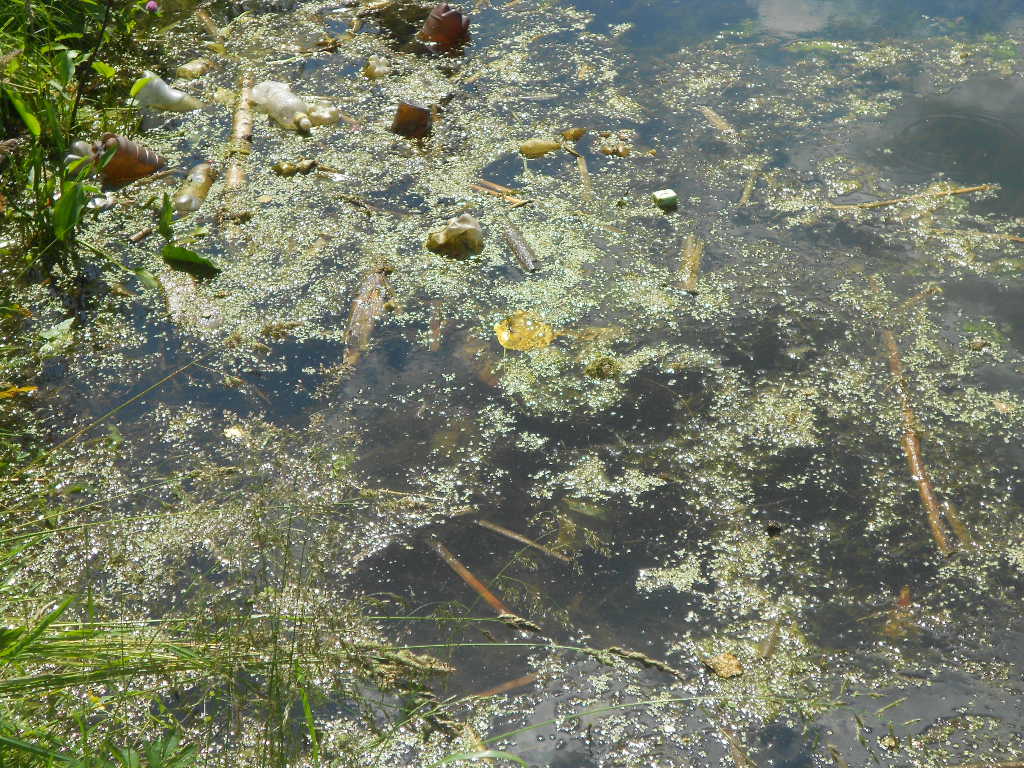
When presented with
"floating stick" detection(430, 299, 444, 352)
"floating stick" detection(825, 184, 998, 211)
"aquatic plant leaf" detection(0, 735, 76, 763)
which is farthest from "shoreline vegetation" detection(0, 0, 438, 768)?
"floating stick" detection(825, 184, 998, 211)

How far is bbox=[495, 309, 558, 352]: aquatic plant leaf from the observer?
1.96m

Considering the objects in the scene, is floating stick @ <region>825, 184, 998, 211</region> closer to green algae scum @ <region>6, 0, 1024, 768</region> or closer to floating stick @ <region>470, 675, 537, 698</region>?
green algae scum @ <region>6, 0, 1024, 768</region>

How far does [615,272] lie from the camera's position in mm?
2133

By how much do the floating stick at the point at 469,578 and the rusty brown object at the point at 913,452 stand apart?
0.79 meters

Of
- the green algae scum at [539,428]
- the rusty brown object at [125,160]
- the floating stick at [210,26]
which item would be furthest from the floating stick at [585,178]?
the floating stick at [210,26]

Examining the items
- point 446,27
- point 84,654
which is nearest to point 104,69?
point 446,27

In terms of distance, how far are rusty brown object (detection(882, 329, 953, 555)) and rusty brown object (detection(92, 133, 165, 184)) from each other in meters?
2.08

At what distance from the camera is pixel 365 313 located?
207 centimetres

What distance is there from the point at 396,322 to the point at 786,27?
2.03m

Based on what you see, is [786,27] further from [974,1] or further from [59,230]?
[59,230]

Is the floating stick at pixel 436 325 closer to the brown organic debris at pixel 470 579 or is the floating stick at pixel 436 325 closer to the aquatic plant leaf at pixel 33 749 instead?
the brown organic debris at pixel 470 579

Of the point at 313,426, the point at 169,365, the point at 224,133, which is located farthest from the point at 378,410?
the point at 224,133

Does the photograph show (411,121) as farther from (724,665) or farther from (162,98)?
(724,665)

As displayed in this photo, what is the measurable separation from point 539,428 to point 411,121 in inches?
51.0
